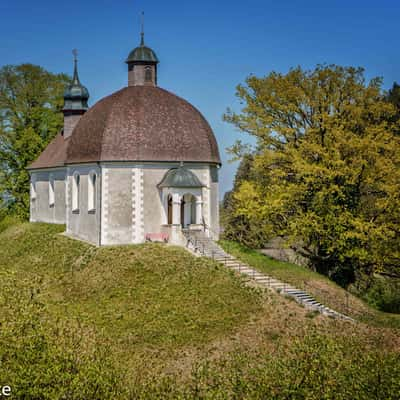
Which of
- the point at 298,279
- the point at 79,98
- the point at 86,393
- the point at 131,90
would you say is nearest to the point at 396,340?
the point at 298,279

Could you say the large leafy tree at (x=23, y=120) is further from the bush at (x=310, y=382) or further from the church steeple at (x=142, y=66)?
the bush at (x=310, y=382)

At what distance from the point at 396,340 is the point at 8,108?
3424cm

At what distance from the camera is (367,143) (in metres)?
25.5

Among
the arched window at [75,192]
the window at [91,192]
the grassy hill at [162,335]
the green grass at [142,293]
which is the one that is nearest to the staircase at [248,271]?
the grassy hill at [162,335]

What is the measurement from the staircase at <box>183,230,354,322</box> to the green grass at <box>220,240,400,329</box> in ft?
2.53

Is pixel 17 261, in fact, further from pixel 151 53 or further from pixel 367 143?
pixel 367 143

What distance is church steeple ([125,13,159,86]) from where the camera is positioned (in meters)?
32.1

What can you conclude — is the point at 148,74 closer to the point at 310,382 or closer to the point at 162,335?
the point at 162,335

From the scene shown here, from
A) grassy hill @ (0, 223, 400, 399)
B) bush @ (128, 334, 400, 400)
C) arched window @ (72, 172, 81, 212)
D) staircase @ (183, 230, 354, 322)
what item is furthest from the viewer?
arched window @ (72, 172, 81, 212)

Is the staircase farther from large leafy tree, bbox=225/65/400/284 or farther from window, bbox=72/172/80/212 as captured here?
window, bbox=72/172/80/212

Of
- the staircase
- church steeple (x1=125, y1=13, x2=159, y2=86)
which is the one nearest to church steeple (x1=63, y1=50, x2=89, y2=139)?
church steeple (x1=125, y1=13, x2=159, y2=86)

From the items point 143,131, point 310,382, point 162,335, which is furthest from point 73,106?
point 310,382

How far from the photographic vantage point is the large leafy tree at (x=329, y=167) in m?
25.9

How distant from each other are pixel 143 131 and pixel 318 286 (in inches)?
452
